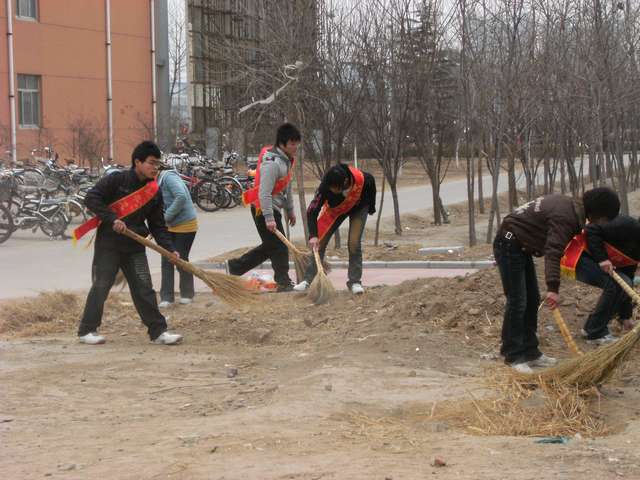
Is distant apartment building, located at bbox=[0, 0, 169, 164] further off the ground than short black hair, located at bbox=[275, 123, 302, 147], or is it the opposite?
distant apartment building, located at bbox=[0, 0, 169, 164]

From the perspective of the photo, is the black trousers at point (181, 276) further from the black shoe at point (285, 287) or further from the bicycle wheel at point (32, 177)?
the bicycle wheel at point (32, 177)

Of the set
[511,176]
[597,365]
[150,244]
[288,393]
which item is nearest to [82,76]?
[511,176]

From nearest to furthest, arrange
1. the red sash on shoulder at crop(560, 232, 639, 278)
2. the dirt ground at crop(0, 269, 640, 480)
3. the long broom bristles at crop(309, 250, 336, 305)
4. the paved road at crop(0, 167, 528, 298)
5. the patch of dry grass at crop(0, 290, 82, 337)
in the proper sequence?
the dirt ground at crop(0, 269, 640, 480) → the red sash on shoulder at crop(560, 232, 639, 278) → the patch of dry grass at crop(0, 290, 82, 337) → the long broom bristles at crop(309, 250, 336, 305) → the paved road at crop(0, 167, 528, 298)

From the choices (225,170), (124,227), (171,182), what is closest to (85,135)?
(225,170)

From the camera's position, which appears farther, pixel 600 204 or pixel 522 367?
pixel 522 367

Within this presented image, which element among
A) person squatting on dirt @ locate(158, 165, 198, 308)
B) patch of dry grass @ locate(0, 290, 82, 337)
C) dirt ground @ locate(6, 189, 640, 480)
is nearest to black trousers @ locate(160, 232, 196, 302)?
person squatting on dirt @ locate(158, 165, 198, 308)

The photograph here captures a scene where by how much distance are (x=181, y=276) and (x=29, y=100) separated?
25.3 metres

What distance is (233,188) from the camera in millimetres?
26281

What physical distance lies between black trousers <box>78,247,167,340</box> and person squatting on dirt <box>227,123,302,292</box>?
2.21m

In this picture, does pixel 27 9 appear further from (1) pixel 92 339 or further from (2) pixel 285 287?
(1) pixel 92 339

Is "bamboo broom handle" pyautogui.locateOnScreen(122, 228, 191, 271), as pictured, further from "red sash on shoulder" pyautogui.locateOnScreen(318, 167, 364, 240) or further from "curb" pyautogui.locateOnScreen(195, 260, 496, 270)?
"curb" pyautogui.locateOnScreen(195, 260, 496, 270)

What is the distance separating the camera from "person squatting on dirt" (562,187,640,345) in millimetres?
7500

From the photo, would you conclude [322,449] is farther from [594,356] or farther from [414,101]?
[414,101]

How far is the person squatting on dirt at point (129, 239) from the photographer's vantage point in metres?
8.55
